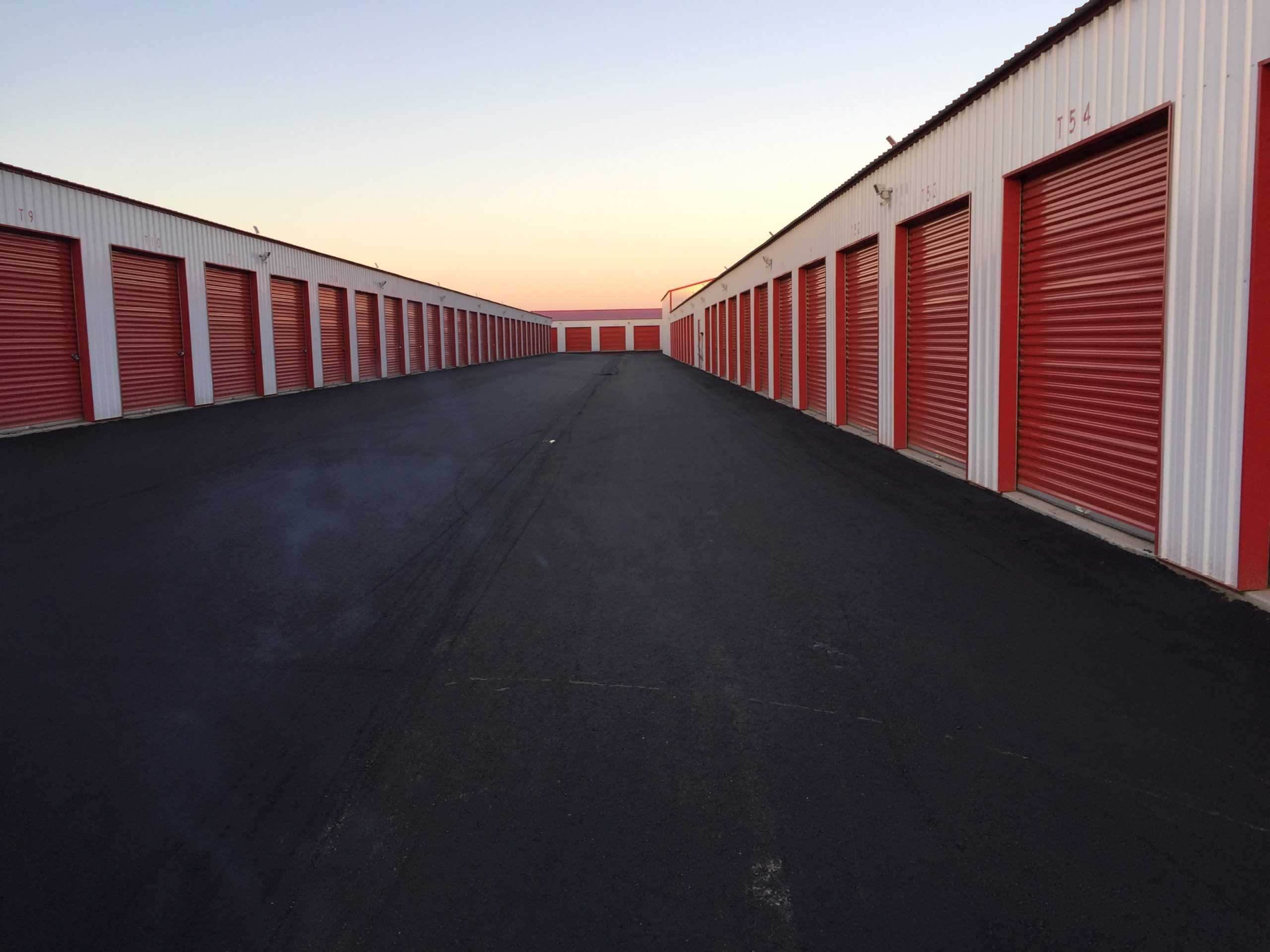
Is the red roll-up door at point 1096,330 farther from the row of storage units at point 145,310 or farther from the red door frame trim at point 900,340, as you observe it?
the row of storage units at point 145,310

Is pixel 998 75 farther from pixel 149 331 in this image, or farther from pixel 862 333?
pixel 149 331

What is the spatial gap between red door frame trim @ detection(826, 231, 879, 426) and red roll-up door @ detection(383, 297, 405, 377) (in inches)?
883

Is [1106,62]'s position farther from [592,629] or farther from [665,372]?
[665,372]

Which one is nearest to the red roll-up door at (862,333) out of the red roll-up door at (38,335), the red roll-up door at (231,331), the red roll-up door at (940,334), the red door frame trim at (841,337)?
the red door frame trim at (841,337)

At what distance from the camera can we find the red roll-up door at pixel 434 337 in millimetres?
38625

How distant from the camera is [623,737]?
3217 mm

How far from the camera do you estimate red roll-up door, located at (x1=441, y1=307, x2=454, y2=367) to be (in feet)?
135

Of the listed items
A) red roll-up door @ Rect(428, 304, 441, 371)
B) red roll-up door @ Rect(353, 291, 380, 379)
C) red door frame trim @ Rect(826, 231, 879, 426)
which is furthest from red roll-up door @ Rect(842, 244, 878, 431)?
red roll-up door @ Rect(428, 304, 441, 371)

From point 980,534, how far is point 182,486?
780 cm

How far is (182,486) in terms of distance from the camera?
848 cm

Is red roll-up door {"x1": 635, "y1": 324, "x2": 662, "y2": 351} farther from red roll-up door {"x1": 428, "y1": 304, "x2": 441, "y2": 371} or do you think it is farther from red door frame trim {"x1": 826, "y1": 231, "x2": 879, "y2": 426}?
red door frame trim {"x1": 826, "y1": 231, "x2": 879, "y2": 426}

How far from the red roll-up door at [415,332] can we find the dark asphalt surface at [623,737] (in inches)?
1168

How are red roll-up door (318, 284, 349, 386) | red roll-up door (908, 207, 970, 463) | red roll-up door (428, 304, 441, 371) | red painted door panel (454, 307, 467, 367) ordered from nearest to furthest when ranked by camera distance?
red roll-up door (908, 207, 970, 463) < red roll-up door (318, 284, 349, 386) < red roll-up door (428, 304, 441, 371) < red painted door panel (454, 307, 467, 367)

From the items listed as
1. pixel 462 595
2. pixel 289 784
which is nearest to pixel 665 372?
pixel 462 595
